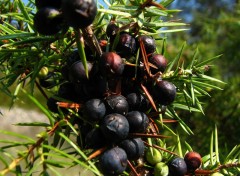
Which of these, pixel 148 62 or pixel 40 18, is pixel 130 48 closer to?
pixel 148 62

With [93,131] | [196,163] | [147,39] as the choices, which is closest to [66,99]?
[93,131]

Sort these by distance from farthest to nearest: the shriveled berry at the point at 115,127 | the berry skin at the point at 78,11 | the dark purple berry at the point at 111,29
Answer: the dark purple berry at the point at 111,29
the shriveled berry at the point at 115,127
the berry skin at the point at 78,11

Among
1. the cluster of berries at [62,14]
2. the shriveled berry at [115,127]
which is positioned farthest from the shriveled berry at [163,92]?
the cluster of berries at [62,14]

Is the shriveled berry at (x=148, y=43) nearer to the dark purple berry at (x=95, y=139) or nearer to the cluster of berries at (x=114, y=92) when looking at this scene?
the cluster of berries at (x=114, y=92)

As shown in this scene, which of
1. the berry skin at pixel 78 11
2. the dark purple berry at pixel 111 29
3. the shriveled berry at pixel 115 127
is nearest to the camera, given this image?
the berry skin at pixel 78 11

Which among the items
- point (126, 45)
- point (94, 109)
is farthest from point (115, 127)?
point (126, 45)

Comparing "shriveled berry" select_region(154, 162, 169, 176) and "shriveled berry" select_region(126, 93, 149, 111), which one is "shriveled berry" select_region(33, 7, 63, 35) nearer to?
"shriveled berry" select_region(126, 93, 149, 111)

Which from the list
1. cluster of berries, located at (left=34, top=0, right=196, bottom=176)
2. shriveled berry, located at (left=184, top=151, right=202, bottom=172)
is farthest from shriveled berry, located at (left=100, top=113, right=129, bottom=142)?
shriveled berry, located at (left=184, top=151, right=202, bottom=172)
